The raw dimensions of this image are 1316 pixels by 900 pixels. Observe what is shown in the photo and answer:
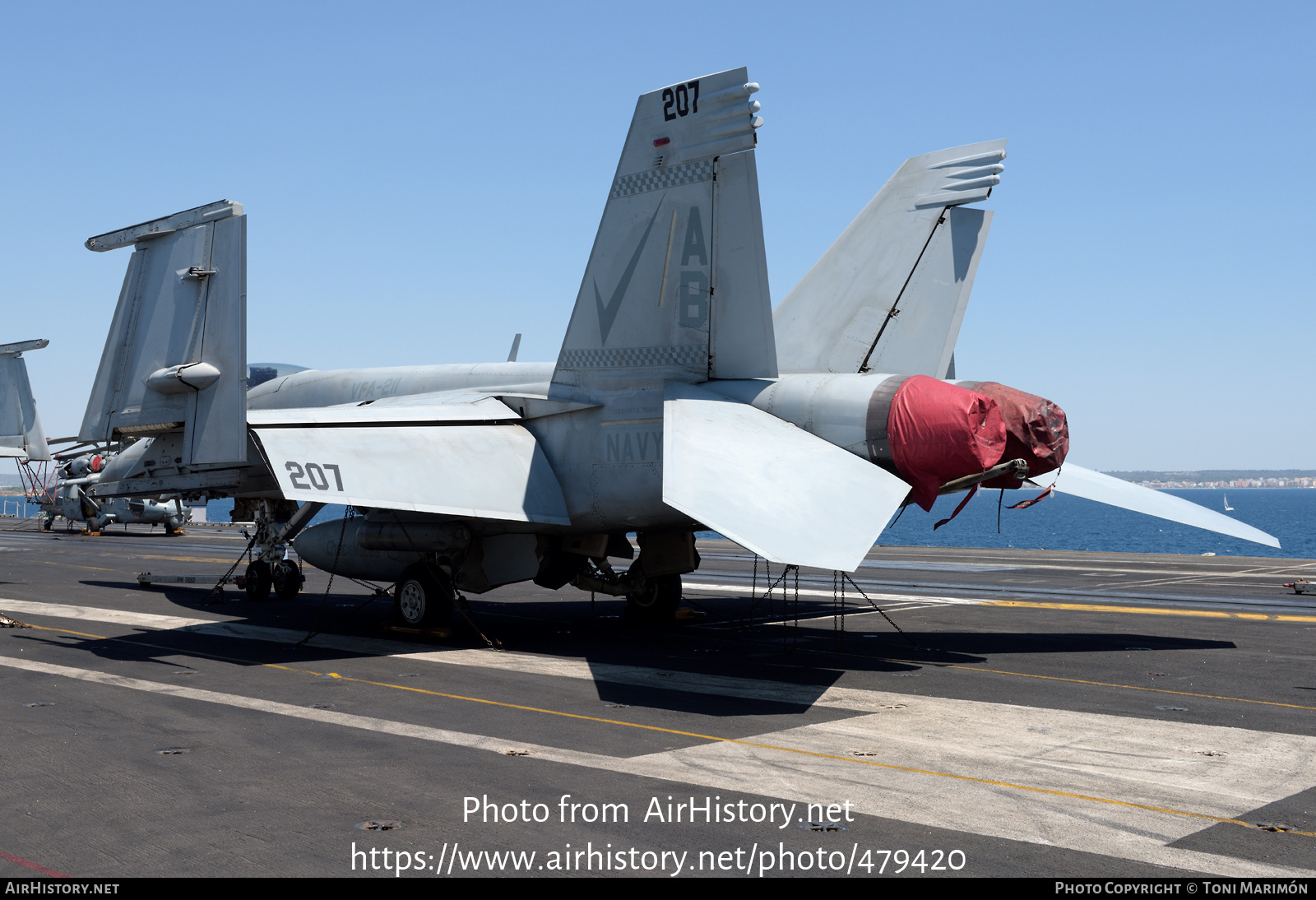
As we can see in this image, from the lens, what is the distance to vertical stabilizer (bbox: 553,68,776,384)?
14211mm

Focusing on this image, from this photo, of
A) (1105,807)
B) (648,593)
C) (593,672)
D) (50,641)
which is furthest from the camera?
(648,593)

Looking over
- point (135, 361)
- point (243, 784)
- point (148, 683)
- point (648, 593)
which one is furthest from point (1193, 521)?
point (135, 361)

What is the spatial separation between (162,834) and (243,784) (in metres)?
1.28

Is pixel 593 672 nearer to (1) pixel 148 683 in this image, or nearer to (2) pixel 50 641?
(1) pixel 148 683

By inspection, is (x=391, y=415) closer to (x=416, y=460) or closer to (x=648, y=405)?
(x=416, y=460)

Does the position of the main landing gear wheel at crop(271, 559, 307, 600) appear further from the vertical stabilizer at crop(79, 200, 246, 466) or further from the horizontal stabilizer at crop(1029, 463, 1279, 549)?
the horizontal stabilizer at crop(1029, 463, 1279, 549)

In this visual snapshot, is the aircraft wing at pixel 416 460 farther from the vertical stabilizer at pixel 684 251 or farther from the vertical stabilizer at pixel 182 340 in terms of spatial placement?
the vertical stabilizer at pixel 684 251

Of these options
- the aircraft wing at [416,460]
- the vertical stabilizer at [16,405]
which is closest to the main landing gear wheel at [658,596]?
the aircraft wing at [416,460]

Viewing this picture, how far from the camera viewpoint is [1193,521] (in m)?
15.9

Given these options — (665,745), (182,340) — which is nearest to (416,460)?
(182,340)

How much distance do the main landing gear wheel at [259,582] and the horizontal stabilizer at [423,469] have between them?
8.73 m

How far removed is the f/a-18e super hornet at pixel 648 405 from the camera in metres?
13.4

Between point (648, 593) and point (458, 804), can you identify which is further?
point (648, 593)

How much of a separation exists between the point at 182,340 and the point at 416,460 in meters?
4.44
